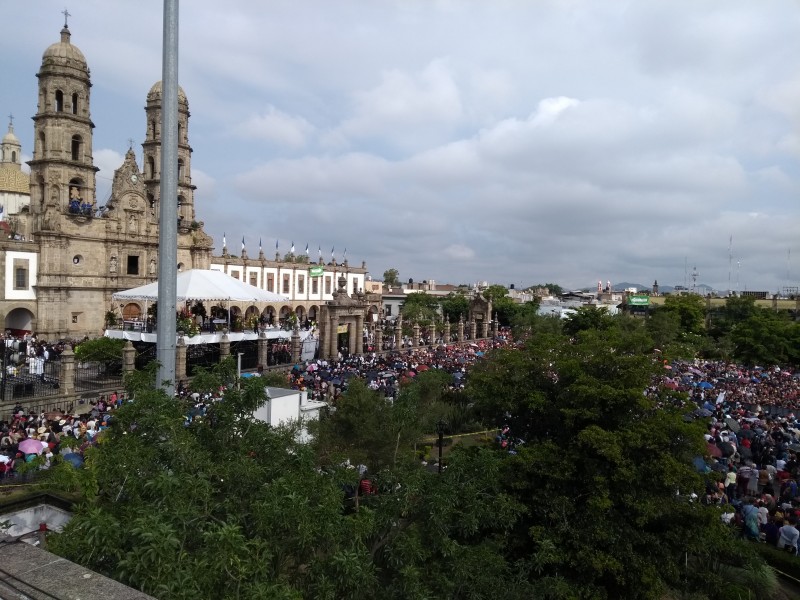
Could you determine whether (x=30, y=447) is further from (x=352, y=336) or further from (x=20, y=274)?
(x=20, y=274)

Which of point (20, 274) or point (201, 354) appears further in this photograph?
point (20, 274)

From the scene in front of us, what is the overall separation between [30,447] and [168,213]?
1052 cm

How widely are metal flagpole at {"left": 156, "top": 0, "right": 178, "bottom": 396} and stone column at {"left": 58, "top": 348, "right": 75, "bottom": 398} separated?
17.2m

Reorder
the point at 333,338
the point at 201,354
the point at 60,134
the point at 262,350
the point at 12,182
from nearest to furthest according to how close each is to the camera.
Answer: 1. the point at 201,354
2. the point at 262,350
3. the point at 333,338
4. the point at 60,134
5. the point at 12,182

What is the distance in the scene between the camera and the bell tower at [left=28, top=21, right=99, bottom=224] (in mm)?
37406

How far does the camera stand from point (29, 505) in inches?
275

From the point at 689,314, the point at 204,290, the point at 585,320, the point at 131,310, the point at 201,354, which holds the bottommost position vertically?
the point at 201,354

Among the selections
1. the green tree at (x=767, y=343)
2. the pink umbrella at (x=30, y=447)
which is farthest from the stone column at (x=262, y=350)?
the green tree at (x=767, y=343)

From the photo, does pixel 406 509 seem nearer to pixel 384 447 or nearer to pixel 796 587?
pixel 384 447

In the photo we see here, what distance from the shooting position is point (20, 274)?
1387 inches

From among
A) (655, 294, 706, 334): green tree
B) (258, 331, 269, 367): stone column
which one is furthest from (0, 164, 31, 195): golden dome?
(655, 294, 706, 334): green tree

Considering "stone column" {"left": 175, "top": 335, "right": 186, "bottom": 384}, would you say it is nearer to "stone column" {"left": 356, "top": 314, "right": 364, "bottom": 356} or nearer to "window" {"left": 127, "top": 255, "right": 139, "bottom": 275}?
"stone column" {"left": 356, "top": 314, "right": 364, "bottom": 356}

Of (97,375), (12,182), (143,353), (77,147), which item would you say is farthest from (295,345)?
(12,182)

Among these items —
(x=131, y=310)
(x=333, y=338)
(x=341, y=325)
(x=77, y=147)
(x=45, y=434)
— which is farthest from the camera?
(x=131, y=310)
